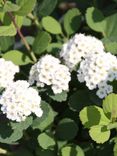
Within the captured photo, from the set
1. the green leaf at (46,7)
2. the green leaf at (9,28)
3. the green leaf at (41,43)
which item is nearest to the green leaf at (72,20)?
the green leaf at (46,7)

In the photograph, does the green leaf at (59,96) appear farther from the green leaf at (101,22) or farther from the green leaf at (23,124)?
the green leaf at (101,22)

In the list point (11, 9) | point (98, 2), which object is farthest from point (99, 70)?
point (98, 2)

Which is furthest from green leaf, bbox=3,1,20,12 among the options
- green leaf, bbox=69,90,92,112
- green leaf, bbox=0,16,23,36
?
green leaf, bbox=69,90,92,112

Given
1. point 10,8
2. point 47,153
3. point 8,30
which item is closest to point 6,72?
point 8,30

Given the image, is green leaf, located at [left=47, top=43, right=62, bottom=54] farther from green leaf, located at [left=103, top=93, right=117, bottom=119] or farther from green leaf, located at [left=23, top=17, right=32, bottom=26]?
green leaf, located at [left=103, top=93, right=117, bottom=119]

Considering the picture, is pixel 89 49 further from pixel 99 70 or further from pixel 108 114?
pixel 108 114

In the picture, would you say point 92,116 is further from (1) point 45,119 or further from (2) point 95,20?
(2) point 95,20
